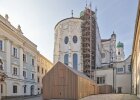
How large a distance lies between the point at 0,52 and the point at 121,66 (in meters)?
28.7

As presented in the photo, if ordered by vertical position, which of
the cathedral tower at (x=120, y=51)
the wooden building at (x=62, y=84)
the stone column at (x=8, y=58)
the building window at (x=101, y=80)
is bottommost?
the building window at (x=101, y=80)

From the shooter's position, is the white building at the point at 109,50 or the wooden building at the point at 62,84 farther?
the white building at the point at 109,50

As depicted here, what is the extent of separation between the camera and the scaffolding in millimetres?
57953

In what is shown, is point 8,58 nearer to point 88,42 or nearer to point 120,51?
point 88,42

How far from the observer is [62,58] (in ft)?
197

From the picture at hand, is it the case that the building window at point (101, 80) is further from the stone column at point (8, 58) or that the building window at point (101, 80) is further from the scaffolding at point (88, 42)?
the stone column at point (8, 58)

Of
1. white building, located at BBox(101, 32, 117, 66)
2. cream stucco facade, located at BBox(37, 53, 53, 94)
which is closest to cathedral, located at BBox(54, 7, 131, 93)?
cream stucco facade, located at BBox(37, 53, 53, 94)

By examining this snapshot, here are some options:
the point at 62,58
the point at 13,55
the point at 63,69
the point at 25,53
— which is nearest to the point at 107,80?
the point at 62,58

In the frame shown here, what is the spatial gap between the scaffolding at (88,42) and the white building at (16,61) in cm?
1416

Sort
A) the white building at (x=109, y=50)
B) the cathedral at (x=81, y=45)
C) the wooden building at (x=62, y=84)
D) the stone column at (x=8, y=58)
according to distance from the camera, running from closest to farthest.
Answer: the wooden building at (x=62, y=84) → the stone column at (x=8, y=58) → the cathedral at (x=81, y=45) → the white building at (x=109, y=50)

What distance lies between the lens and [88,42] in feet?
194

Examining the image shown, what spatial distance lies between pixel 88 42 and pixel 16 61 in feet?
82.0

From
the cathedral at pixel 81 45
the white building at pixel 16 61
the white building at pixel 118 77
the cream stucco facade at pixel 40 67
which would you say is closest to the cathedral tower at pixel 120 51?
the cathedral at pixel 81 45

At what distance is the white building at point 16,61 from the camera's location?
110 ft
